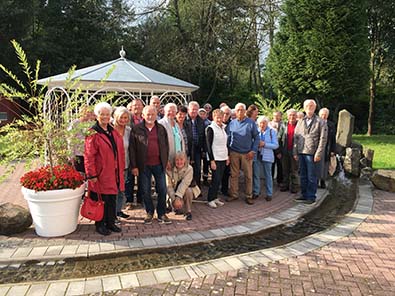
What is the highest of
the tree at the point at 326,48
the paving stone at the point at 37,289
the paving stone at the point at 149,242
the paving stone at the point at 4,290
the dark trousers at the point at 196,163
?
the tree at the point at 326,48

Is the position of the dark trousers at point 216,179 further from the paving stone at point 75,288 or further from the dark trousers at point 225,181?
the paving stone at point 75,288

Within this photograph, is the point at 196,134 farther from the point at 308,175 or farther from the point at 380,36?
the point at 380,36

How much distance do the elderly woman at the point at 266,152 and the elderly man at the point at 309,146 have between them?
0.44 metres

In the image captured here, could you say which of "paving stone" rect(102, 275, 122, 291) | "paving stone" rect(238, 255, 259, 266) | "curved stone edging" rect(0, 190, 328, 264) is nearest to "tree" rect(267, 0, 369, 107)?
"curved stone edging" rect(0, 190, 328, 264)

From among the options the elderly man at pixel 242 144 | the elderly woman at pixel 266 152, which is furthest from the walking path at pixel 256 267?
the elderly woman at pixel 266 152

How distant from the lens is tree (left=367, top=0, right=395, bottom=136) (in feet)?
Result: 54.2

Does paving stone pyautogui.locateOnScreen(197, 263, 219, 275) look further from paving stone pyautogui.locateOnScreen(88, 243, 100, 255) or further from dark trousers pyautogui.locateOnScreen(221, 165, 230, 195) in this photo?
dark trousers pyautogui.locateOnScreen(221, 165, 230, 195)

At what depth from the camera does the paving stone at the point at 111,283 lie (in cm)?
304

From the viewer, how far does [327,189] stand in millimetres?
6965

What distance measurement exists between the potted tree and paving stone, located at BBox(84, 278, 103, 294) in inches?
50.3

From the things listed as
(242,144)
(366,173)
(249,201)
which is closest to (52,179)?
(242,144)

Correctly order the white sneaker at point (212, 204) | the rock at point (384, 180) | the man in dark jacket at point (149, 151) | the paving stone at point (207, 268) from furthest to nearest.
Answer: the rock at point (384, 180) → the white sneaker at point (212, 204) → the man in dark jacket at point (149, 151) → the paving stone at point (207, 268)

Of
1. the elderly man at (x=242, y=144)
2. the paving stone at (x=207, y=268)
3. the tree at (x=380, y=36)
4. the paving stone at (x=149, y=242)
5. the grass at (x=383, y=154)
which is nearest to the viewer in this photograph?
the paving stone at (x=207, y=268)

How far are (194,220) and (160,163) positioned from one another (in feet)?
3.44
